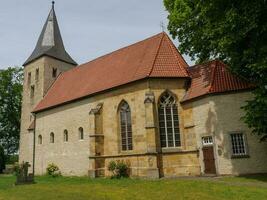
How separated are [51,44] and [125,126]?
1806 cm

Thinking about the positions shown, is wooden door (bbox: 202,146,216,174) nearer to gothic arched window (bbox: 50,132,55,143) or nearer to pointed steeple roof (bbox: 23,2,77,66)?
gothic arched window (bbox: 50,132,55,143)

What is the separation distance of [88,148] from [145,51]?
29.1 ft

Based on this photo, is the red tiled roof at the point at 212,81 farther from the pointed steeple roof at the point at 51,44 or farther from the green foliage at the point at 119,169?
the pointed steeple roof at the point at 51,44

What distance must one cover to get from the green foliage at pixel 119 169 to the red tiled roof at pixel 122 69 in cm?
574

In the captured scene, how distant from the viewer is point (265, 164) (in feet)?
60.3

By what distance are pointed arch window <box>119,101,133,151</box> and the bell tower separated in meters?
12.9

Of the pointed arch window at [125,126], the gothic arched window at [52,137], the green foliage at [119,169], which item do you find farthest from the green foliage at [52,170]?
the pointed arch window at [125,126]

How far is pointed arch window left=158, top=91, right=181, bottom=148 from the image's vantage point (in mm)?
20891

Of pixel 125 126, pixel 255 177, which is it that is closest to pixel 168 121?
pixel 125 126

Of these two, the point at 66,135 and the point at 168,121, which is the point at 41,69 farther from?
the point at 168,121

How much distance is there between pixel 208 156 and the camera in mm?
19453

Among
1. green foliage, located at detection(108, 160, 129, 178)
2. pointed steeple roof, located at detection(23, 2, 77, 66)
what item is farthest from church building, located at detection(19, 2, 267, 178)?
pointed steeple roof, located at detection(23, 2, 77, 66)

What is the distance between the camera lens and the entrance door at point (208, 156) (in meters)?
19.2

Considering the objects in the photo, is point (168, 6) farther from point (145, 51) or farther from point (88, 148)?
point (88, 148)
